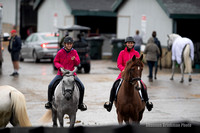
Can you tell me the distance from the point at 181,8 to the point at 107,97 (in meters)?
12.1

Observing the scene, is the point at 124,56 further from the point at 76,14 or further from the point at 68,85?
the point at 76,14

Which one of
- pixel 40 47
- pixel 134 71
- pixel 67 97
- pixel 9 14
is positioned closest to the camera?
pixel 67 97

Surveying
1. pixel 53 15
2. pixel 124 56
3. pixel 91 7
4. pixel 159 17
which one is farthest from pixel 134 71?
pixel 53 15

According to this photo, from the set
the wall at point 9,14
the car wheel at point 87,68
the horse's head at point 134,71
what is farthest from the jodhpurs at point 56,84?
the wall at point 9,14

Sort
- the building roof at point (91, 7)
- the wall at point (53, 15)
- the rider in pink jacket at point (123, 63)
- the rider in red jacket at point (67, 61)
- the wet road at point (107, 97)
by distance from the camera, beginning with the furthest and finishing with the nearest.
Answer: the wall at point (53, 15) < the building roof at point (91, 7) < the wet road at point (107, 97) < the rider in pink jacket at point (123, 63) < the rider in red jacket at point (67, 61)

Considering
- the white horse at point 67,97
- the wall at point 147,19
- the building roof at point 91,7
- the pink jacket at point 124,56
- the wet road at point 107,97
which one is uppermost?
the building roof at point 91,7

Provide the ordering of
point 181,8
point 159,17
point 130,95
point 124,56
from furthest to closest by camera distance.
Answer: point 159,17 < point 181,8 < point 124,56 < point 130,95

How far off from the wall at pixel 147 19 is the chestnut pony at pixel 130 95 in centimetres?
1707

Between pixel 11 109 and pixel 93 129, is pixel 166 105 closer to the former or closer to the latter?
pixel 11 109

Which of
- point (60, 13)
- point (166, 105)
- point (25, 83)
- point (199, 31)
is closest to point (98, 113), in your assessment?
point (166, 105)

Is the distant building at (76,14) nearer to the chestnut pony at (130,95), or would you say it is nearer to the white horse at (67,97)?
the chestnut pony at (130,95)

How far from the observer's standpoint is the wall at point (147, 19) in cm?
2495

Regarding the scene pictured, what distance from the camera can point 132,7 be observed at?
1131 inches

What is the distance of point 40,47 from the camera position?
2581cm
